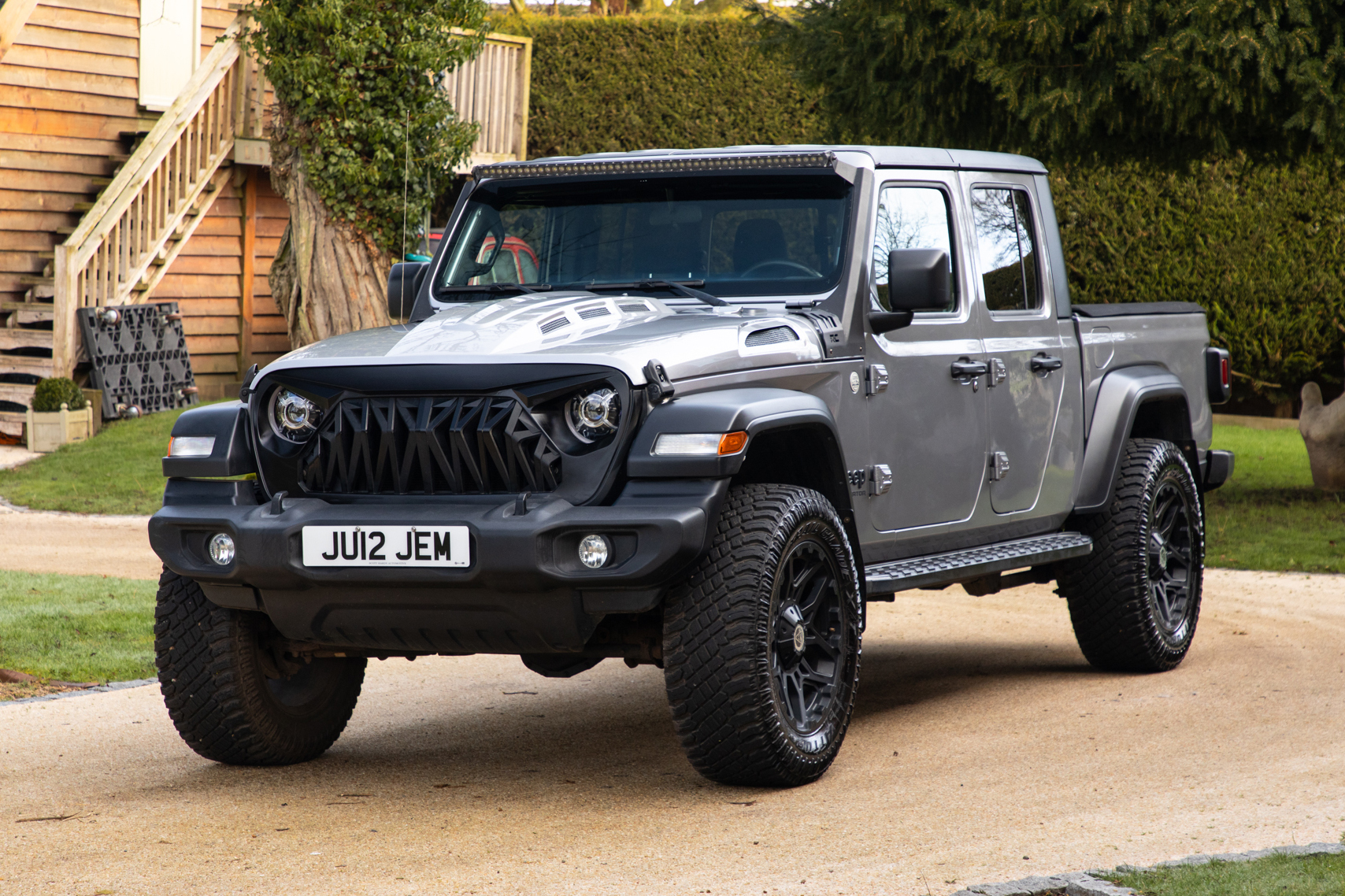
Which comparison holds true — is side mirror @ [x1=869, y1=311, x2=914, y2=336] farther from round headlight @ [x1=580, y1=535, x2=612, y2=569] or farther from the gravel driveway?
round headlight @ [x1=580, y1=535, x2=612, y2=569]

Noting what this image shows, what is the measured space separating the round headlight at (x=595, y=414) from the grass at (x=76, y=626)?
11.4 feet

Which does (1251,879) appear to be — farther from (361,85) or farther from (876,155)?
(361,85)

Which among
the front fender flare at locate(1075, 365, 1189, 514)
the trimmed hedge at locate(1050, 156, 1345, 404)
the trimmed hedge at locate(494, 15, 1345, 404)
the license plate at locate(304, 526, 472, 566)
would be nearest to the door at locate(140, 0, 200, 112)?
the trimmed hedge at locate(494, 15, 1345, 404)

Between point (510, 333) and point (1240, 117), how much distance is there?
8.73m

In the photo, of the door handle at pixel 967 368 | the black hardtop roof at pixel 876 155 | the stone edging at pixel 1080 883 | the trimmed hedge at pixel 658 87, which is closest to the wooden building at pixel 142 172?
the trimmed hedge at pixel 658 87

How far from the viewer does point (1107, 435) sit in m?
7.25

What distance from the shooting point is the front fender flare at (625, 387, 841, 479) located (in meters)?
4.75

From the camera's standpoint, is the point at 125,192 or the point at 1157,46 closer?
the point at 1157,46

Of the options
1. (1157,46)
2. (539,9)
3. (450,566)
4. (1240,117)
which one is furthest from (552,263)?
(539,9)

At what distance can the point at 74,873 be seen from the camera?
430 cm

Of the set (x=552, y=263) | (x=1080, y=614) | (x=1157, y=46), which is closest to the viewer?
(x=552, y=263)

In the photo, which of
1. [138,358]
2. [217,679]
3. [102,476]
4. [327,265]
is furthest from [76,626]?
[138,358]

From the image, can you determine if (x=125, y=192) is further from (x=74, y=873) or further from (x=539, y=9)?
(x=74, y=873)

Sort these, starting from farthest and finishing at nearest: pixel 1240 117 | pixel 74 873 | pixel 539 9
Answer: pixel 539 9 → pixel 1240 117 → pixel 74 873
